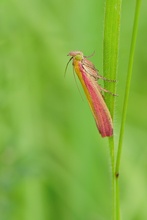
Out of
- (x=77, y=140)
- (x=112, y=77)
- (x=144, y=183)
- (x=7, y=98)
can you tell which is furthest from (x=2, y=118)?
(x=112, y=77)

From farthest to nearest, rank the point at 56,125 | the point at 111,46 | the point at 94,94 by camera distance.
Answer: the point at 56,125
the point at 94,94
the point at 111,46

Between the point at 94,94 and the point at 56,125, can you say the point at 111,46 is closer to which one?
the point at 94,94

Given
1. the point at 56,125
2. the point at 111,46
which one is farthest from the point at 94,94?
the point at 56,125

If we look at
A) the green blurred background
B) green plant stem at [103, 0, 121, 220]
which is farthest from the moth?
the green blurred background

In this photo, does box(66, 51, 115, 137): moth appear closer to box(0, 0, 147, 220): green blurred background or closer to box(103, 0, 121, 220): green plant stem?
box(103, 0, 121, 220): green plant stem

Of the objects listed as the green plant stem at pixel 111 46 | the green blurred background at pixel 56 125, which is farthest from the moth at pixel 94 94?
the green blurred background at pixel 56 125

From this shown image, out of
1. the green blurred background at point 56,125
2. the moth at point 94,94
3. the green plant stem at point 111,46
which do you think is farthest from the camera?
the green blurred background at point 56,125

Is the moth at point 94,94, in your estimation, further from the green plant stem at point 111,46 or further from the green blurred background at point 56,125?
the green blurred background at point 56,125

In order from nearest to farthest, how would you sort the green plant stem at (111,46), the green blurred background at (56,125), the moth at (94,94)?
the green plant stem at (111,46)
the moth at (94,94)
the green blurred background at (56,125)
